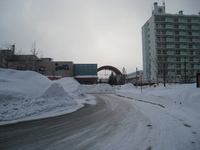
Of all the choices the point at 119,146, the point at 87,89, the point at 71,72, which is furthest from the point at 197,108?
the point at 71,72

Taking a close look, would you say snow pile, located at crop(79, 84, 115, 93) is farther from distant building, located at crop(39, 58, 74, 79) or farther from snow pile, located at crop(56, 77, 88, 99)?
distant building, located at crop(39, 58, 74, 79)

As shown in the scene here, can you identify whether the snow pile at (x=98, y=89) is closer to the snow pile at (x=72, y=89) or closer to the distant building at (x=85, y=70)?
the snow pile at (x=72, y=89)

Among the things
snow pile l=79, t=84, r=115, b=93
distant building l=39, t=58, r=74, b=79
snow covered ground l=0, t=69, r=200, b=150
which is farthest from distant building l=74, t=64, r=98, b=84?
snow covered ground l=0, t=69, r=200, b=150

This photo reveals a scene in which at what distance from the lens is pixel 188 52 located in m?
61.3

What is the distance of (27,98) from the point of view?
29.7 feet

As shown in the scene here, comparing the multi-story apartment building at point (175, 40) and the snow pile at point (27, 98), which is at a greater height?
the multi-story apartment building at point (175, 40)

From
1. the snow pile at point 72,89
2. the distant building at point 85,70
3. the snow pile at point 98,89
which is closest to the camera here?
the snow pile at point 72,89

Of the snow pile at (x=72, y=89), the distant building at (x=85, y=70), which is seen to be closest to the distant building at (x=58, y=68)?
the distant building at (x=85, y=70)

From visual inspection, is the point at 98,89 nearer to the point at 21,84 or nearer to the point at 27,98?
the point at 21,84

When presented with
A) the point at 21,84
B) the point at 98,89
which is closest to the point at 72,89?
the point at 21,84

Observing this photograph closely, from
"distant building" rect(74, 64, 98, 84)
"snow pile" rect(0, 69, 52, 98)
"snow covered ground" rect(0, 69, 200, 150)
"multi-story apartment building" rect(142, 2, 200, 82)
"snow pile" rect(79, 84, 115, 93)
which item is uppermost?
"multi-story apartment building" rect(142, 2, 200, 82)

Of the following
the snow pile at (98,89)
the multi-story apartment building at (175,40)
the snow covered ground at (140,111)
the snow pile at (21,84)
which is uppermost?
the multi-story apartment building at (175,40)

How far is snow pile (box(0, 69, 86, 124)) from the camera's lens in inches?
294

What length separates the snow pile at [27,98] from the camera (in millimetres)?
7475
